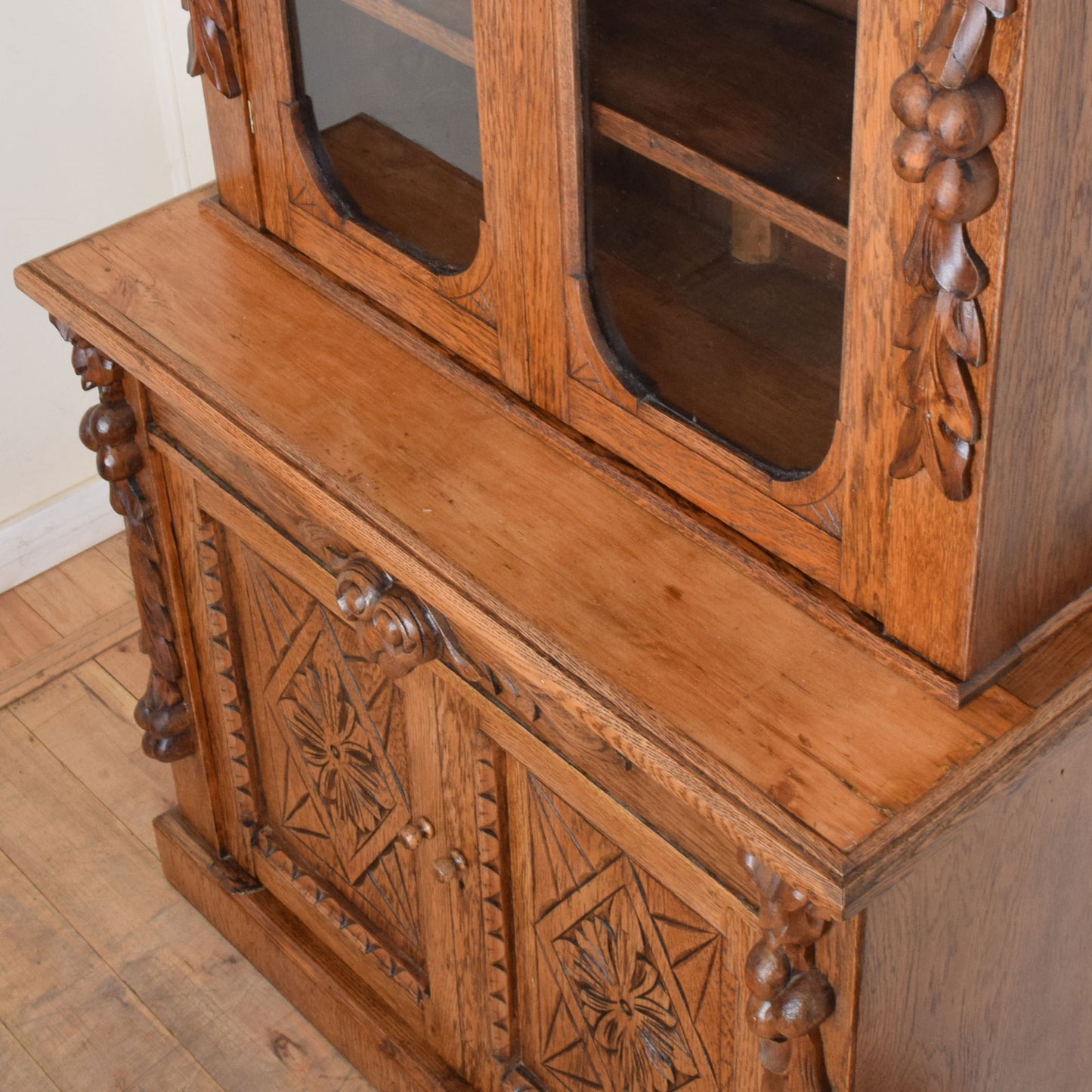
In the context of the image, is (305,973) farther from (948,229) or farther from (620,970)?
(948,229)

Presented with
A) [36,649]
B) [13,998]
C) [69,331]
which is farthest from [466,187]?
[36,649]

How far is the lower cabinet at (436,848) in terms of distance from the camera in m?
1.35

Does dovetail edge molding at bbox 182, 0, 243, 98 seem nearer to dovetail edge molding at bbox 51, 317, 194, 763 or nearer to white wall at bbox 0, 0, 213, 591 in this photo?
dovetail edge molding at bbox 51, 317, 194, 763

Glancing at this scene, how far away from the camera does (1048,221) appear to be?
3.16ft

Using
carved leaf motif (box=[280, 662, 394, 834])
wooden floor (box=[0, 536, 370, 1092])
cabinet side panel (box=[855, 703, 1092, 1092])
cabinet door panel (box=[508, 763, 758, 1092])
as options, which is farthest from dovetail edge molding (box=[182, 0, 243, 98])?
wooden floor (box=[0, 536, 370, 1092])

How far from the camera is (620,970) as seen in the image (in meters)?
1.43

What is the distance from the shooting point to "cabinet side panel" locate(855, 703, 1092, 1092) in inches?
47.0

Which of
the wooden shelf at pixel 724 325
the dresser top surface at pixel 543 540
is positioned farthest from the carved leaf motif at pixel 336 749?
the wooden shelf at pixel 724 325

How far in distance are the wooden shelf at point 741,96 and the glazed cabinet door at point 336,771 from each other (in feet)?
1.57

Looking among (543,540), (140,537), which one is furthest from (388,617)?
(140,537)

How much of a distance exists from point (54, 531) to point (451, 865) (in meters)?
1.32

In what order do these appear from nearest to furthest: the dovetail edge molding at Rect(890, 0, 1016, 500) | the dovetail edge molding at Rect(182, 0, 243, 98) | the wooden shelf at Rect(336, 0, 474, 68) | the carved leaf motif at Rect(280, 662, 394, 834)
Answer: the dovetail edge molding at Rect(890, 0, 1016, 500)
the wooden shelf at Rect(336, 0, 474, 68)
the dovetail edge molding at Rect(182, 0, 243, 98)
the carved leaf motif at Rect(280, 662, 394, 834)

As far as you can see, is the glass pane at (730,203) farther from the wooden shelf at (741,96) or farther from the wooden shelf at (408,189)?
the wooden shelf at (408,189)

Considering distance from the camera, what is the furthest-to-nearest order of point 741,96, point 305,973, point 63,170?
point 63,170
point 305,973
point 741,96
